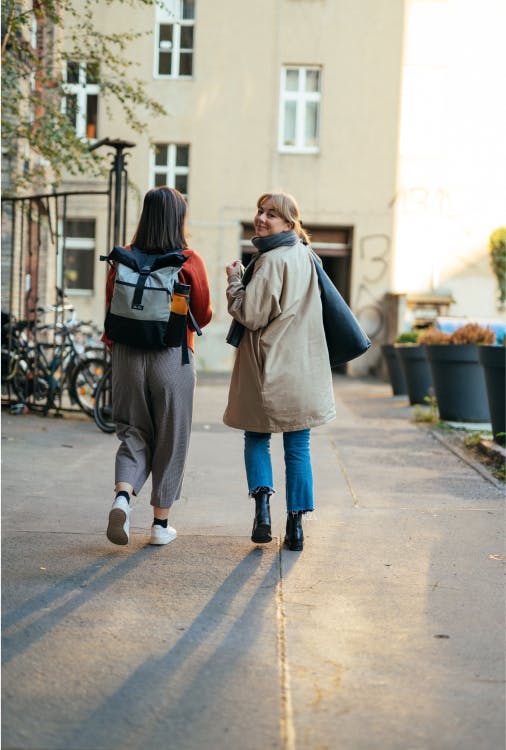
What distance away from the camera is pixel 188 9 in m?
23.7

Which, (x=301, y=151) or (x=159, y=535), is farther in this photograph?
(x=301, y=151)

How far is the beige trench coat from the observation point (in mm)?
4719

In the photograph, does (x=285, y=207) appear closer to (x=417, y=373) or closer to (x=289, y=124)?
(x=417, y=373)

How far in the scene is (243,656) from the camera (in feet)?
10.6

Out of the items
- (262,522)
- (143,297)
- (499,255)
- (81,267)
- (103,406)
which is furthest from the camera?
(81,267)

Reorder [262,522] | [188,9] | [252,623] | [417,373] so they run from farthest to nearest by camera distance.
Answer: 1. [188,9]
2. [417,373]
3. [262,522]
4. [252,623]

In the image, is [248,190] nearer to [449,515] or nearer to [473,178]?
[473,178]

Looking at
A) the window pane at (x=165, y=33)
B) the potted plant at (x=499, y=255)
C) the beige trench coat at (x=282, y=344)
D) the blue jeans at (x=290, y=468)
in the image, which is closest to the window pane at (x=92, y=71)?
the beige trench coat at (x=282, y=344)

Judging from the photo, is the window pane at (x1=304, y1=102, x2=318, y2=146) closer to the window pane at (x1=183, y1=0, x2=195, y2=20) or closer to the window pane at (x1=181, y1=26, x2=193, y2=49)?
the window pane at (x1=181, y1=26, x2=193, y2=49)

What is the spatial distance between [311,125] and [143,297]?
19.9 meters

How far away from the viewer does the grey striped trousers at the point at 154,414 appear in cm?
473

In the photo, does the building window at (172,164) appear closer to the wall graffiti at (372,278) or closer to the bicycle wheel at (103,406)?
the wall graffiti at (372,278)

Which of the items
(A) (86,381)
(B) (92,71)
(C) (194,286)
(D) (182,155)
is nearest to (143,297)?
(C) (194,286)

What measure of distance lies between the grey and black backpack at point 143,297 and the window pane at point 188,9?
67.4ft
